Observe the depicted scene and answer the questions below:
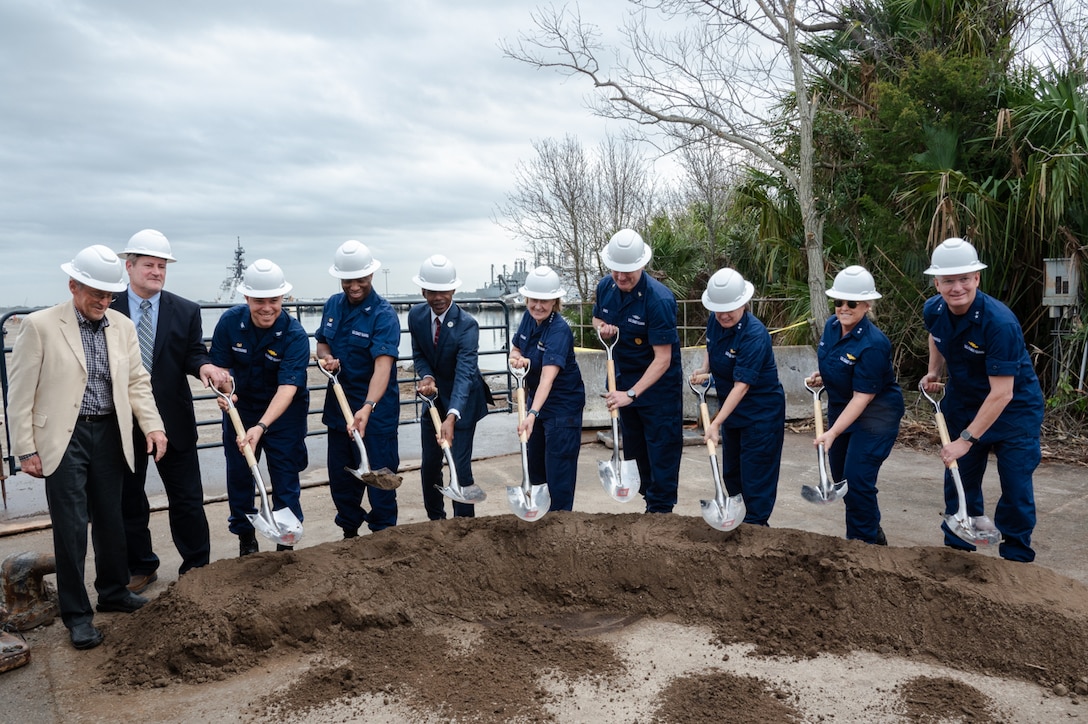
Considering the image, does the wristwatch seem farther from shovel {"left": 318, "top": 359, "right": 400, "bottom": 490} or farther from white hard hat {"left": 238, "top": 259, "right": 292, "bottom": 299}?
white hard hat {"left": 238, "top": 259, "right": 292, "bottom": 299}

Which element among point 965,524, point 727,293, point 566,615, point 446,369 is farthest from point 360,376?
point 965,524

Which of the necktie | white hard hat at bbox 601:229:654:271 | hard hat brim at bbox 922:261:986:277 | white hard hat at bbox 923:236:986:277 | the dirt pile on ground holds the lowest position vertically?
the dirt pile on ground

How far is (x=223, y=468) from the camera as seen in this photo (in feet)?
23.7

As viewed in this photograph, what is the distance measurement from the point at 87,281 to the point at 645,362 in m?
3.15

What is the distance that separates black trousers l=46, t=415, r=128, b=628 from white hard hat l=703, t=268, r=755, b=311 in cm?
326

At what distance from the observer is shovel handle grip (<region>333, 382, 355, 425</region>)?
15.5ft

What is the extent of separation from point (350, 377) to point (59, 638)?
197 cm

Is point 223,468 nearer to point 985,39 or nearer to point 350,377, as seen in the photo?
point 350,377

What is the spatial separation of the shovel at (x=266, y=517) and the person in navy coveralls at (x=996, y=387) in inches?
133

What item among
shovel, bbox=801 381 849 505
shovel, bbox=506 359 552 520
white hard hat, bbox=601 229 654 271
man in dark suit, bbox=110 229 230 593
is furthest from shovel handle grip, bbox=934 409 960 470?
man in dark suit, bbox=110 229 230 593

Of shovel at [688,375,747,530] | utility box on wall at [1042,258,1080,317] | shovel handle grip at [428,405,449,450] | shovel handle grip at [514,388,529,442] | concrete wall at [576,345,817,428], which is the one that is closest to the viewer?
shovel at [688,375,747,530]

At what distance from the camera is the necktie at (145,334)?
14.7 feet

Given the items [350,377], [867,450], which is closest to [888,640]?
[867,450]

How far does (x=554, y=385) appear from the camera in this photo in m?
4.95
